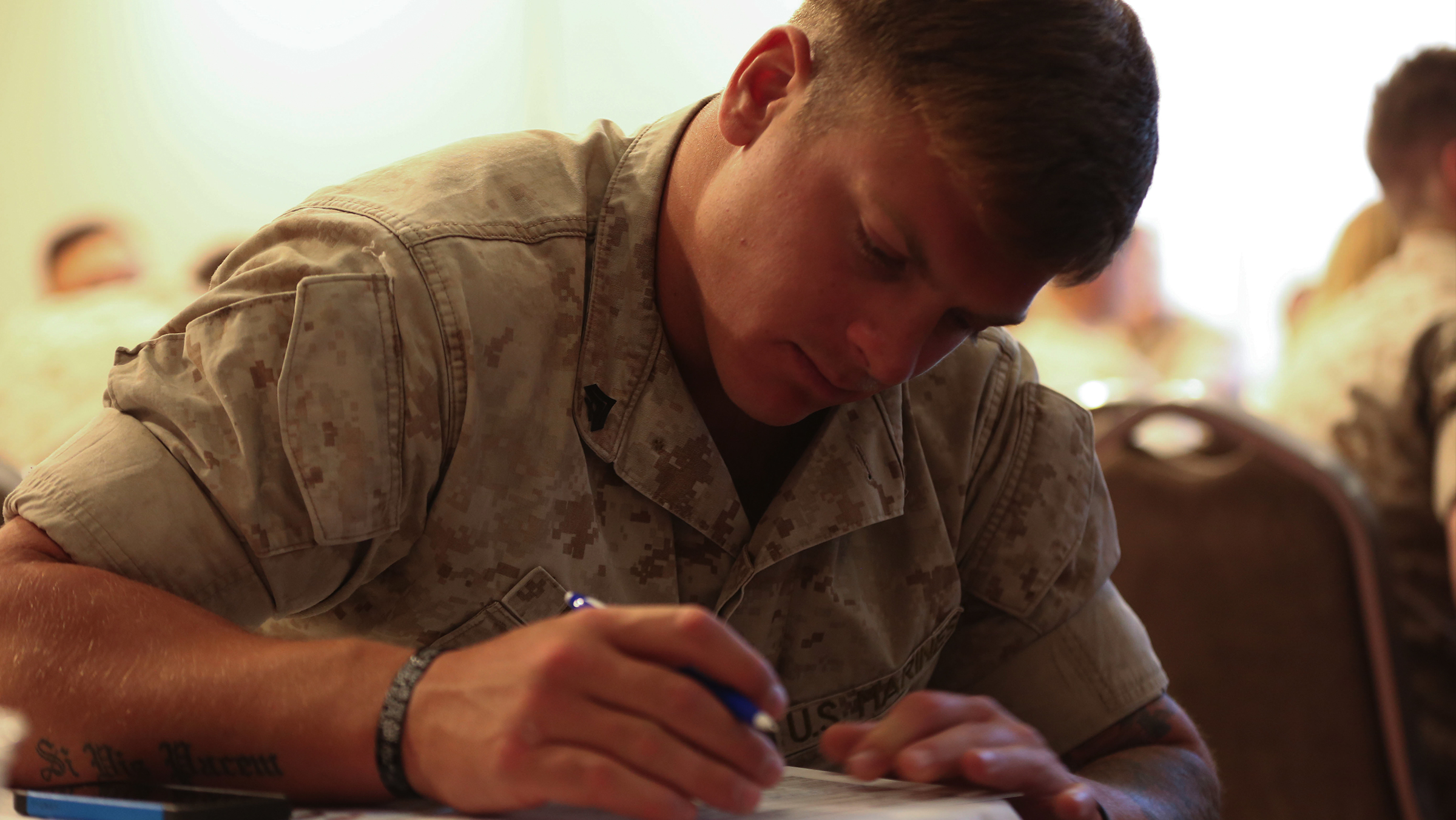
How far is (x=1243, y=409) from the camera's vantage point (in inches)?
60.0

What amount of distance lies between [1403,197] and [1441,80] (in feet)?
0.72

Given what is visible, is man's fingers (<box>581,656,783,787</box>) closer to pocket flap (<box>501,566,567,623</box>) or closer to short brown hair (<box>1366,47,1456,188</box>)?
pocket flap (<box>501,566,567,623</box>)

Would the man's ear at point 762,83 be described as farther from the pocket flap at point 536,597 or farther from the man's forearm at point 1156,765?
the man's forearm at point 1156,765

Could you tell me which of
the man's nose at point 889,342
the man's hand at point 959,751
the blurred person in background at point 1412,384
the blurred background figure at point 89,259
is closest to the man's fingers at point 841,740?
the man's hand at point 959,751

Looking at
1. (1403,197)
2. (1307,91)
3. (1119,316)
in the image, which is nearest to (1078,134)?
(1403,197)

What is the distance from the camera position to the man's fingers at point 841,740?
2.46ft

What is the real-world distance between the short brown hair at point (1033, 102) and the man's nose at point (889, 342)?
0.28ft

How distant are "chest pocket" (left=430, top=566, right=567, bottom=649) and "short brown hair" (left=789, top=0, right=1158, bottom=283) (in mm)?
394

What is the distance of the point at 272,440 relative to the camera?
796 millimetres

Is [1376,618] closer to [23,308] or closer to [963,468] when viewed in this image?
[963,468]

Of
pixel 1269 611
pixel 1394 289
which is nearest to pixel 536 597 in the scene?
pixel 1269 611

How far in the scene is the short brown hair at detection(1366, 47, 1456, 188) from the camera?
89.7 inches

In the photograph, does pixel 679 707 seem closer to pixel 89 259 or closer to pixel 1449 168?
pixel 1449 168

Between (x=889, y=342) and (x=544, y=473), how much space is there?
264mm
